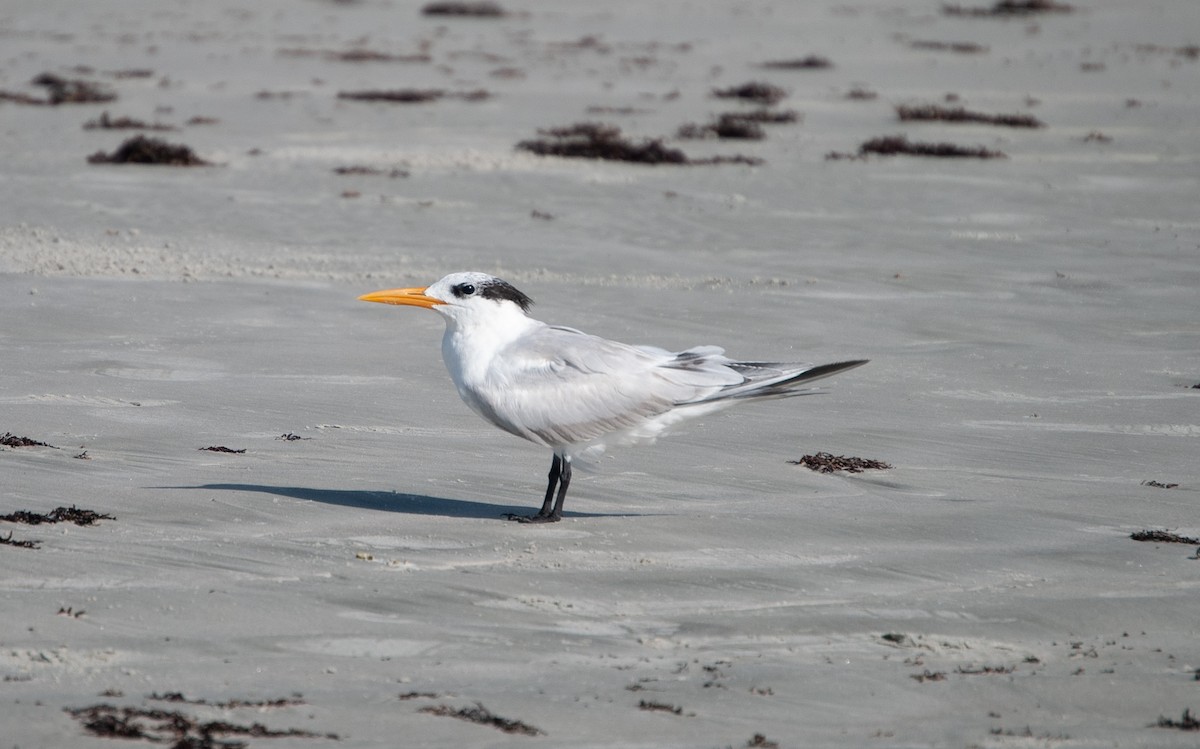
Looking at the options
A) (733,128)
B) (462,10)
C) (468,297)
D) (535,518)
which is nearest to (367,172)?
(733,128)

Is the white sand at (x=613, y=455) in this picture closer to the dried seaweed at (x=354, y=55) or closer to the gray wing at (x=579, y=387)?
the gray wing at (x=579, y=387)

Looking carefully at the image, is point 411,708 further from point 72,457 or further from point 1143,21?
point 1143,21

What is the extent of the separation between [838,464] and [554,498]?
147 cm

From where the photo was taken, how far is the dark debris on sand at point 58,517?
5742 mm

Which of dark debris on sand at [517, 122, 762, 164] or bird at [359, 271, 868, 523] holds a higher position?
dark debris on sand at [517, 122, 762, 164]

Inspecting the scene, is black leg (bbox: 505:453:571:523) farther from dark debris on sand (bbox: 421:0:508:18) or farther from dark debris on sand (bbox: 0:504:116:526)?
dark debris on sand (bbox: 421:0:508:18)

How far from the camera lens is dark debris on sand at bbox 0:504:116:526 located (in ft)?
18.8

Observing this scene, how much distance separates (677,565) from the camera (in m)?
5.81

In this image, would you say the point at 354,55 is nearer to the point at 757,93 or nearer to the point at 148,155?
the point at 757,93

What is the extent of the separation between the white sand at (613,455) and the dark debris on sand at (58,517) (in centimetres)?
7

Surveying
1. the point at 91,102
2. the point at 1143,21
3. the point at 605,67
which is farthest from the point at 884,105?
the point at 1143,21

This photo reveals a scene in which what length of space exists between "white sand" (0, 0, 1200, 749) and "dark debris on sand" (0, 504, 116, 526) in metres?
0.07

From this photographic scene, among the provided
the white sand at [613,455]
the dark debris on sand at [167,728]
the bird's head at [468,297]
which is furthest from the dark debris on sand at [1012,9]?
the dark debris on sand at [167,728]

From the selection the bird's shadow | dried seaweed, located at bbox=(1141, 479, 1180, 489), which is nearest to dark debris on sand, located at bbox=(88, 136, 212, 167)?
the bird's shadow
